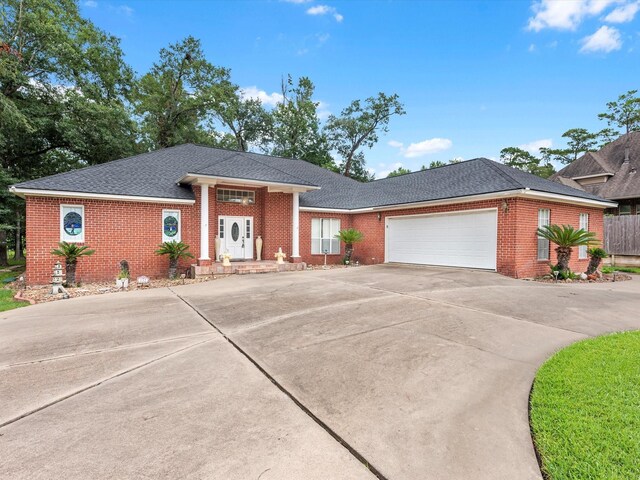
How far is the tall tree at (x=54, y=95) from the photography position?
15609 mm

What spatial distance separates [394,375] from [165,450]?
2.23 meters

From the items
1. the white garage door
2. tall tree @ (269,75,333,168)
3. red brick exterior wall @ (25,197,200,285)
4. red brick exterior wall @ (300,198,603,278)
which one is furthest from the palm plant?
tall tree @ (269,75,333,168)

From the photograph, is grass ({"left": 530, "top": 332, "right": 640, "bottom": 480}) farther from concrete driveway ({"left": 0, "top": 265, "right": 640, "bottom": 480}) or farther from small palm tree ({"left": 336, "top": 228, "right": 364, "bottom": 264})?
small palm tree ({"left": 336, "top": 228, "right": 364, "bottom": 264})

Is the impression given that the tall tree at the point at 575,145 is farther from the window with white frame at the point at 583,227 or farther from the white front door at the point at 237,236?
the white front door at the point at 237,236

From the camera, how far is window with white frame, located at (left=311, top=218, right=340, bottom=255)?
15.6 m

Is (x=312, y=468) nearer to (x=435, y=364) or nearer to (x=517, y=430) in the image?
(x=517, y=430)

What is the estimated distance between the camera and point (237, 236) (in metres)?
13.9

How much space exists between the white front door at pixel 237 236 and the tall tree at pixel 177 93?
15042 mm

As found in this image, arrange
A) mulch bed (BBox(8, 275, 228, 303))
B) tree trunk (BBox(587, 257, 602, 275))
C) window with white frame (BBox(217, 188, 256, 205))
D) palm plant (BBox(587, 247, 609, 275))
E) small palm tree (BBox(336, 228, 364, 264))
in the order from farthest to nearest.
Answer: small palm tree (BBox(336, 228, 364, 264)) → window with white frame (BBox(217, 188, 256, 205)) → tree trunk (BBox(587, 257, 602, 275)) → palm plant (BBox(587, 247, 609, 275)) → mulch bed (BBox(8, 275, 228, 303))

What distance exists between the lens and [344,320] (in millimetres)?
5398

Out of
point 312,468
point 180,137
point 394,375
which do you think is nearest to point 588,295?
point 394,375

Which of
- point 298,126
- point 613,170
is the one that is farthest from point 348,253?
point 613,170

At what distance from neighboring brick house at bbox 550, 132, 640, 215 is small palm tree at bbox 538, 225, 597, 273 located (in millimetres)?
15306

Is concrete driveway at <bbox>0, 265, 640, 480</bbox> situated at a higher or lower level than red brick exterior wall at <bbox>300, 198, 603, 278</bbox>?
lower
